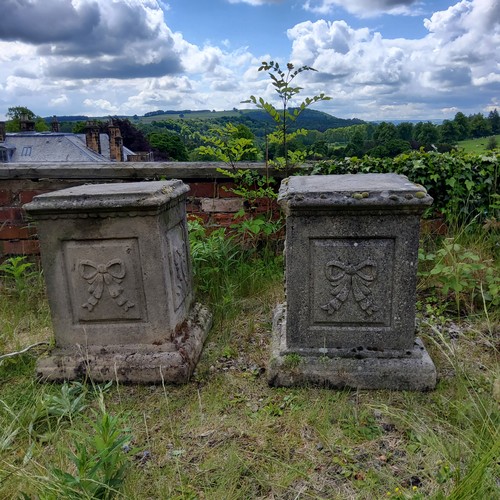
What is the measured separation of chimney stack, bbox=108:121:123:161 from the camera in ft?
102

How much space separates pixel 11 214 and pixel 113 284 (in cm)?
225

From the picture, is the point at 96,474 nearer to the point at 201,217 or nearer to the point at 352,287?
the point at 352,287

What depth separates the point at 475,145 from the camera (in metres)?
4.46

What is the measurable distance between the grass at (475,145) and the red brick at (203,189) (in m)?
2.56

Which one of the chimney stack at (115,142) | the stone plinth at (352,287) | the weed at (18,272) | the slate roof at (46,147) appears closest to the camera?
the stone plinth at (352,287)

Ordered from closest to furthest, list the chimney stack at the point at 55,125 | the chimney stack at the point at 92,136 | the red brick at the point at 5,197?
the red brick at the point at 5,197
the chimney stack at the point at 92,136
the chimney stack at the point at 55,125

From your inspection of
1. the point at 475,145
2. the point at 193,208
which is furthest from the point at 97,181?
the point at 475,145

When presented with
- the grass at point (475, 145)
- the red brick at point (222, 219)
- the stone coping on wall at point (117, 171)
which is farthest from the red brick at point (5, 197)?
the grass at point (475, 145)

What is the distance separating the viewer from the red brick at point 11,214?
392cm

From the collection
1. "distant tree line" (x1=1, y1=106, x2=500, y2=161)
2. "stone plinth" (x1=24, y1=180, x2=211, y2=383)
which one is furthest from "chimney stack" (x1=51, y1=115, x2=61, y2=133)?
"stone plinth" (x1=24, y1=180, x2=211, y2=383)

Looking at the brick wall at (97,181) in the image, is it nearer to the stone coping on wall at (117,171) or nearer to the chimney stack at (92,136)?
the stone coping on wall at (117,171)

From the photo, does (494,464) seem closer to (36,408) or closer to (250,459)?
(250,459)

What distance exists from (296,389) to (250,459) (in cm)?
56

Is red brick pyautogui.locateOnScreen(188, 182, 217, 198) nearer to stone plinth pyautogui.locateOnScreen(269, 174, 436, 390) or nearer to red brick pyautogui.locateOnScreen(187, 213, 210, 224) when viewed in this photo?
red brick pyautogui.locateOnScreen(187, 213, 210, 224)
